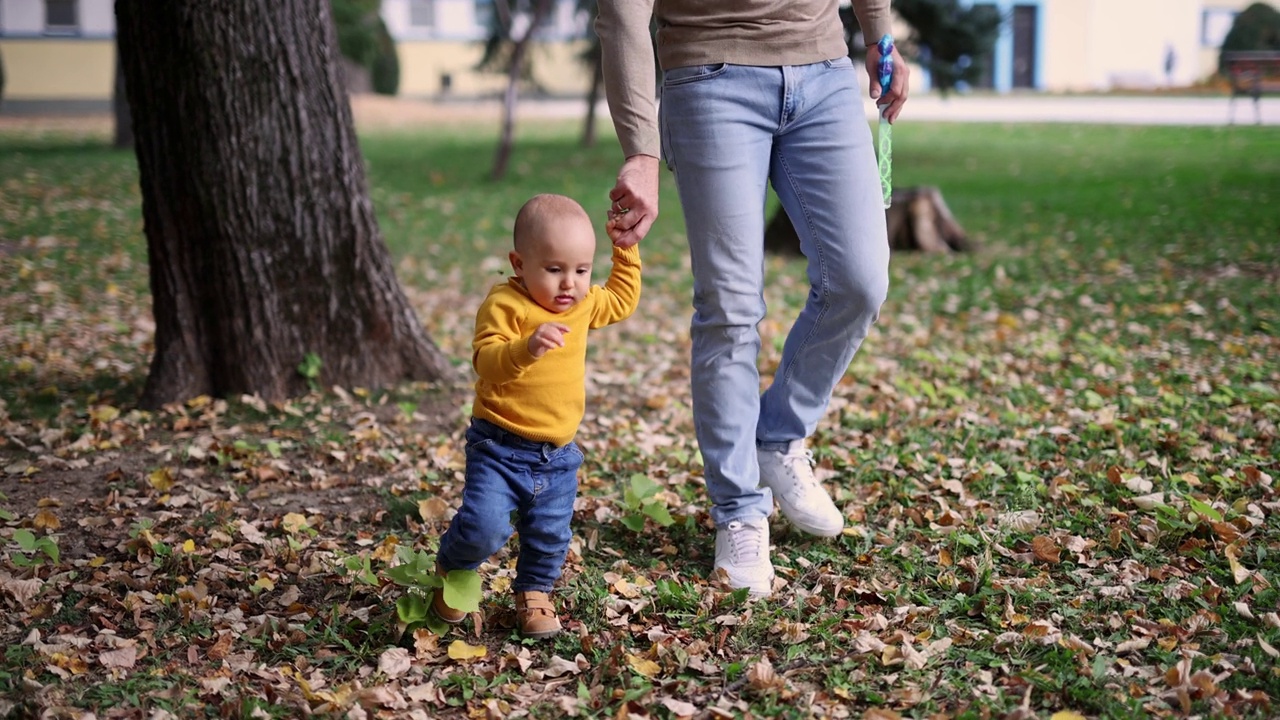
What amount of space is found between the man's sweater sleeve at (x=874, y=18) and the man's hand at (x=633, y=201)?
37.0 inches

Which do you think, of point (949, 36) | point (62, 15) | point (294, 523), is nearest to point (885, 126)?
point (294, 523)

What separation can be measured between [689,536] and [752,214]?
3.55ft

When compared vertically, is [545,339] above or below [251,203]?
below

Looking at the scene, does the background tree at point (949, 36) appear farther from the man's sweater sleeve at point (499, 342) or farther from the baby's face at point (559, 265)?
the man's sweater sleeve at point (499, 342)

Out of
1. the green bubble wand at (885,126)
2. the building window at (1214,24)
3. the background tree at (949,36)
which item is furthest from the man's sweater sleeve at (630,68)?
the building window at (1214,24)

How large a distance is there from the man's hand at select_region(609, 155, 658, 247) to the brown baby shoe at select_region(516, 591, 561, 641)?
2.97 feet

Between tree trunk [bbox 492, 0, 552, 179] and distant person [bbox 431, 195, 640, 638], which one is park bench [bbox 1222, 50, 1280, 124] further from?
distant person [bbox 431, 195, 640, 638]

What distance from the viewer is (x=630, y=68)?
9.09ft

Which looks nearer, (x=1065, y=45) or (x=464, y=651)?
(x=464, y=651)

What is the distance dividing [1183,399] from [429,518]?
320 cm

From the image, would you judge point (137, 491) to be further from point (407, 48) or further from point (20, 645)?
point (407, 48)

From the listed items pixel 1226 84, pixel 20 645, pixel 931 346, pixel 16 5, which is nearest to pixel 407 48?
pixel 16 5

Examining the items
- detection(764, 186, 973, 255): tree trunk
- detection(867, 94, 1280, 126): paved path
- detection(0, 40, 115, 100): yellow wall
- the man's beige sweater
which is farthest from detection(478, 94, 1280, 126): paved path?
the man's beige sweater

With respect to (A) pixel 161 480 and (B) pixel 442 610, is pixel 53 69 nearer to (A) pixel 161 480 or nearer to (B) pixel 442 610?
(A) pixel 161 480
